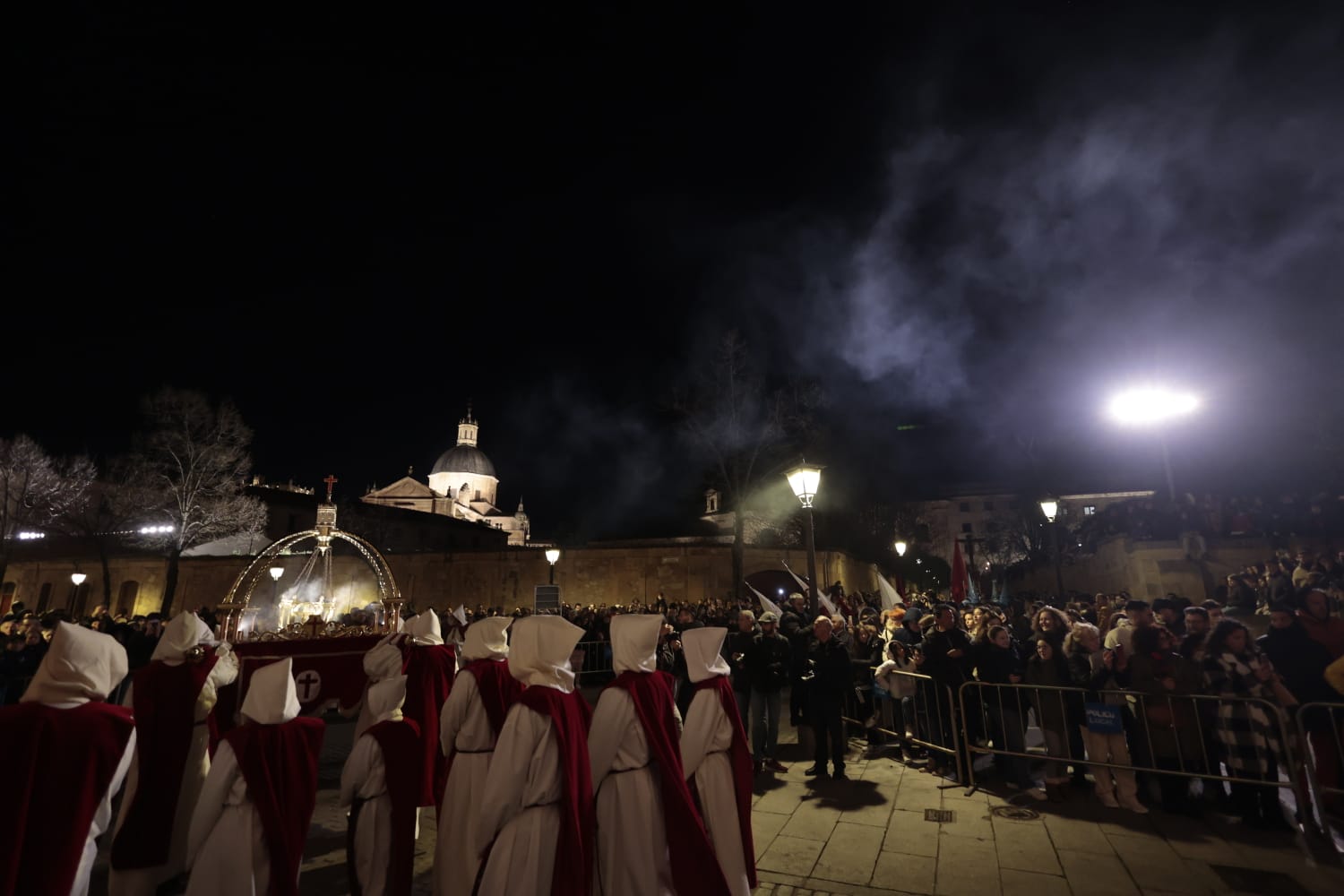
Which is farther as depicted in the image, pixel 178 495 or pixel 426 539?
pixel 426 539

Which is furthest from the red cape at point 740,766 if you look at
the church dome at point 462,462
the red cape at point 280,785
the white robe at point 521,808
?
the church dome at point 462,462

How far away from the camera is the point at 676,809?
361cm

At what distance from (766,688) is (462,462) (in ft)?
221

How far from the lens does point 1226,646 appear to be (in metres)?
5.92

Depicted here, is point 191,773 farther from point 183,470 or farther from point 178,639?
point 183,470

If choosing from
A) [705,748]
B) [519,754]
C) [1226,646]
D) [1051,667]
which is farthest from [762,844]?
[1226,646]

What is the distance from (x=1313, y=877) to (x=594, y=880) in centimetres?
533

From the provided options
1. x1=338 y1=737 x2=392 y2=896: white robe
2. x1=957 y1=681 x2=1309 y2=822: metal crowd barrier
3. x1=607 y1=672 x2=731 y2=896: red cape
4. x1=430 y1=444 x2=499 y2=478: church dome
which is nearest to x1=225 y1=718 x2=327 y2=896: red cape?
x1=338 y1=737 x2=392 y2=896: white robe

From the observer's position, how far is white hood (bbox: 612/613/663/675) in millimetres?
3887

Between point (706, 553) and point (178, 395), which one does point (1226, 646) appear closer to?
point (706, 553)

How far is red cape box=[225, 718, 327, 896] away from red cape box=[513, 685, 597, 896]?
138 cm

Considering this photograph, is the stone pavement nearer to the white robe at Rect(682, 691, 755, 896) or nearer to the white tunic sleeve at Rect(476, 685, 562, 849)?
the white robe at Rect(682, 691, 755, 896)

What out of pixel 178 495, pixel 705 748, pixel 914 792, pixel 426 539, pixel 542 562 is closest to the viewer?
pixel 705 748

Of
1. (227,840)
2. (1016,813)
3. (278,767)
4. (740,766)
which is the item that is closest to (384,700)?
(278,767)
